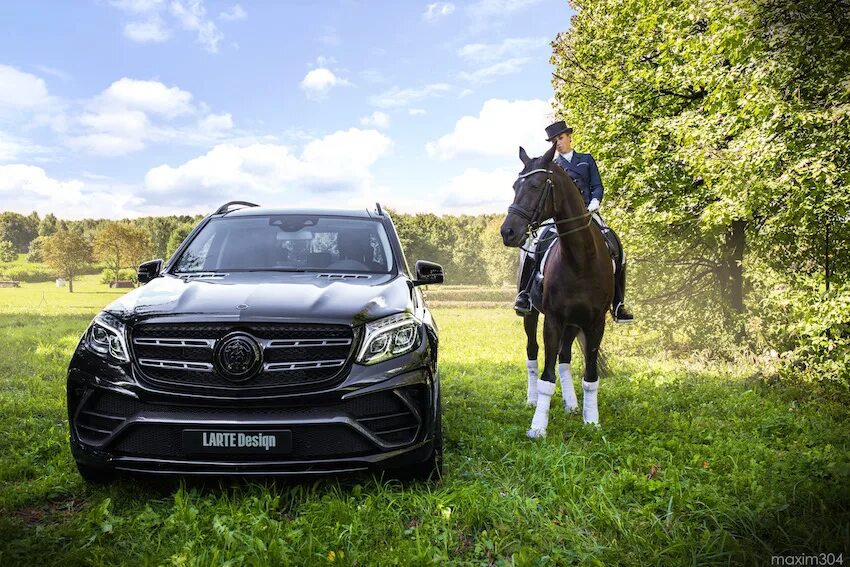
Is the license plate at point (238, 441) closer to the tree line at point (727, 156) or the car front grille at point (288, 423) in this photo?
the car front grille at point (288, 423)

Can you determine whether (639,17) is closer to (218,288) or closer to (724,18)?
(724,18)

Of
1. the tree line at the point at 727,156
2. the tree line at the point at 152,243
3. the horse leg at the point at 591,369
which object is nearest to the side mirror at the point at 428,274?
the horse leg at the point at 591,369

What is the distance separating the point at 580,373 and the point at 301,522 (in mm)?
7984

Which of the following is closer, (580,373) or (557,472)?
(557,472)

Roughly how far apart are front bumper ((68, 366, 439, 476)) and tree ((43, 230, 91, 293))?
203 ft

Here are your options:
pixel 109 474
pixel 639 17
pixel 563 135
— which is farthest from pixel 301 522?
pixel 639 17

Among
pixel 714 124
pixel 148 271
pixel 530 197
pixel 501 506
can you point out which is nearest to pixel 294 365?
pixel 501 506

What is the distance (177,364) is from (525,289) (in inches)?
184

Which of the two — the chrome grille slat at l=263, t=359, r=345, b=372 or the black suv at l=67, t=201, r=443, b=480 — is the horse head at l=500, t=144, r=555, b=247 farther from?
the chrome grille slat at l=263, t=359, r=345, b=372

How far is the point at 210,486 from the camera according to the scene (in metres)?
4.84

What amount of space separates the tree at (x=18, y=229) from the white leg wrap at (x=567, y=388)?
253 ft

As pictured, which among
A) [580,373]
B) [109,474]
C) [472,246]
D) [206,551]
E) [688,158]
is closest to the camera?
[206,551]

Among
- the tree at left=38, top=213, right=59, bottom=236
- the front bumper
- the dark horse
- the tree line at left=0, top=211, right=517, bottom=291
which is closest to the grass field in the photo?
the front bumper

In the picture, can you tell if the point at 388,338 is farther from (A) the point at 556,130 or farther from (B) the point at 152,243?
(B) the point at 152,243
